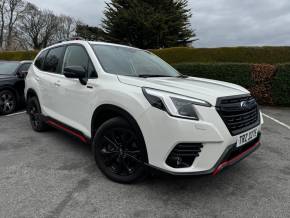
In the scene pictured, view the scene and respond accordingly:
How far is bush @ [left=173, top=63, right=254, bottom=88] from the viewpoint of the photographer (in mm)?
8781

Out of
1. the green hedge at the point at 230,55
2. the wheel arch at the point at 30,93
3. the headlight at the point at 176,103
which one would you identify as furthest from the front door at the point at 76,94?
the green hedge at the point at 230,55

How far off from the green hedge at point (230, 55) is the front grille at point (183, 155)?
10.7 metres

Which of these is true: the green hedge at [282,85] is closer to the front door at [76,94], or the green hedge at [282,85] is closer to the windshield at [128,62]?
the windshield at [128,62]

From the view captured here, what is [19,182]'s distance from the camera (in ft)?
9.52

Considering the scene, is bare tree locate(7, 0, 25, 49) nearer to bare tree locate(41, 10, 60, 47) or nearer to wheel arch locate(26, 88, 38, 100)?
bare tree locate(41, 10, 60, 47)

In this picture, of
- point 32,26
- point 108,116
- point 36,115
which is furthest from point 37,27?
point 108,116

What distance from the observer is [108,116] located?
3033 mm

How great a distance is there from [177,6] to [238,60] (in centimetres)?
1242

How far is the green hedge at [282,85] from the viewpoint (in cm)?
823

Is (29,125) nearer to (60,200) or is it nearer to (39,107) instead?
(39,107)

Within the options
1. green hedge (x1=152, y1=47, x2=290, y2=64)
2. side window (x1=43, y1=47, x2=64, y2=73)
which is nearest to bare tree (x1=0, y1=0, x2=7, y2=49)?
green hedge (x1=152, y1=47, x2=290, y2=64)

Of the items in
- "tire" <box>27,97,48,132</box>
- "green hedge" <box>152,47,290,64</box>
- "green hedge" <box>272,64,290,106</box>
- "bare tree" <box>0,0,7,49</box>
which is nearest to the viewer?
"tire" <box>27,97,48,132</box>

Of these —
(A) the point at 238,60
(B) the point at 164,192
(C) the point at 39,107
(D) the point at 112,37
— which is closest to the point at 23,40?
(D) the point at 112,37

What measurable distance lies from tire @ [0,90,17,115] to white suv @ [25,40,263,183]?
327 centimetres
